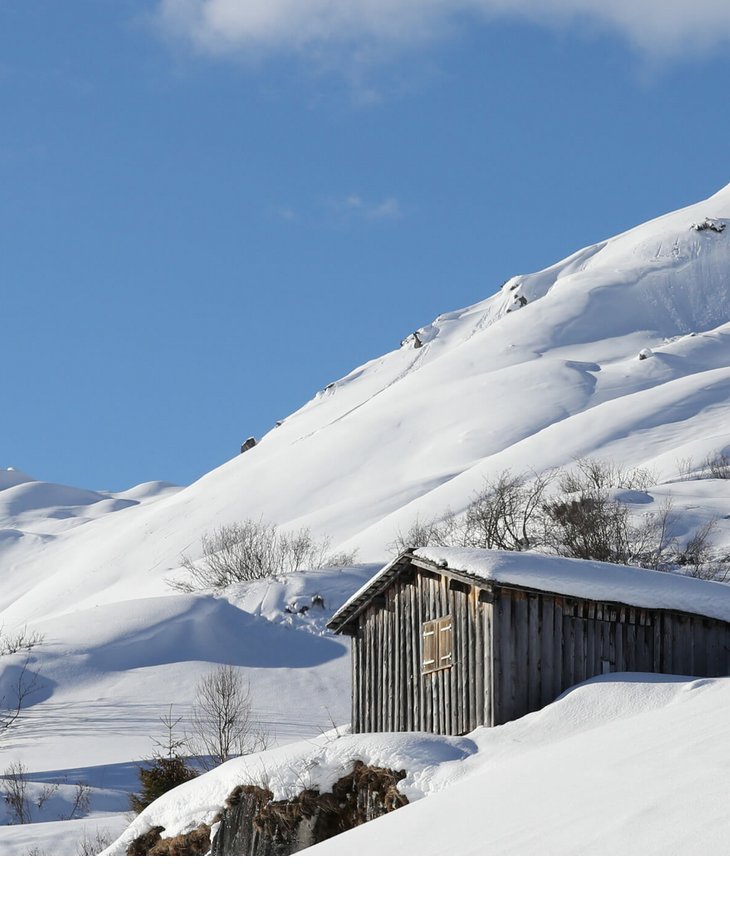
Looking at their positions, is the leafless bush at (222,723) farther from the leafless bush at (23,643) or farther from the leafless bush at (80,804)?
the leafless bush at (23,643)

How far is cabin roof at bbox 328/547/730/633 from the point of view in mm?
19266

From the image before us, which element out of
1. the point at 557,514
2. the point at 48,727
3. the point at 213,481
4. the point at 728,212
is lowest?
the point at 48,727

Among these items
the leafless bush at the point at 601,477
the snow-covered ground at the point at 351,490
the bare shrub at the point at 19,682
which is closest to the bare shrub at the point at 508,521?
the leafless bush at the point at 601,477

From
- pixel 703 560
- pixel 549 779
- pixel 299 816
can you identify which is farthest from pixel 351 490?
pixel 549 779

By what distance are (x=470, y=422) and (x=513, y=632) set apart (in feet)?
232

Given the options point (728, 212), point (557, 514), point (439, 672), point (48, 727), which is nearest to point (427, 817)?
point (439, 672)

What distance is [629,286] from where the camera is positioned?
400 ft

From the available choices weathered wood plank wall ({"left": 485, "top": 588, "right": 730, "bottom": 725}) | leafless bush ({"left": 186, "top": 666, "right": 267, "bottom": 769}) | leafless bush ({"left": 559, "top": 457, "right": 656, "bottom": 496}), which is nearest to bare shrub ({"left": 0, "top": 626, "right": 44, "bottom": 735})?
leafless bush ({"left": 186, "top": 666, "right": 267, "bottom": 769})

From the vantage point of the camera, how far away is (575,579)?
64.3ft

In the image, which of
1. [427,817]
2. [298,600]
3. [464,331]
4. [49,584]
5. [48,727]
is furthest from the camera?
[464,331]

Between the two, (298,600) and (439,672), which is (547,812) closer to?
(439,672)

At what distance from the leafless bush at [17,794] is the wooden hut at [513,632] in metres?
8.97

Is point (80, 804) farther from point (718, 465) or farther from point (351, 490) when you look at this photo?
point (351, 490)

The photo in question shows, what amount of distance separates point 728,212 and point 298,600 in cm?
11187
